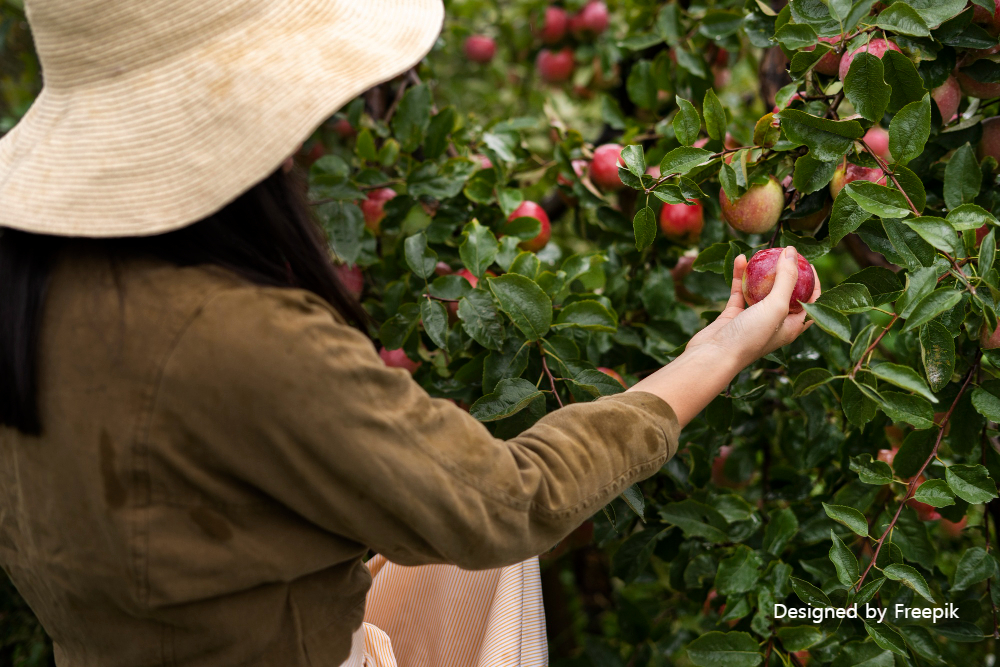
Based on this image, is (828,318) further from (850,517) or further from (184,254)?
(184,254)

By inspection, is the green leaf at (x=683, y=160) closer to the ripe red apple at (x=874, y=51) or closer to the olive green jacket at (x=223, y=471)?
the ripe red apple at (x=874, y=51)

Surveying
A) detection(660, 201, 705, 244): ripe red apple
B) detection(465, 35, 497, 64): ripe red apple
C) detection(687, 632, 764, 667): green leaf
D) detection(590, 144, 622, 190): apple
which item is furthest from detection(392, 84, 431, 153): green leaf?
detection(465, 35, 497, 64): ripe red apple

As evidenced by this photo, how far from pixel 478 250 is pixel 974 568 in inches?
28.6

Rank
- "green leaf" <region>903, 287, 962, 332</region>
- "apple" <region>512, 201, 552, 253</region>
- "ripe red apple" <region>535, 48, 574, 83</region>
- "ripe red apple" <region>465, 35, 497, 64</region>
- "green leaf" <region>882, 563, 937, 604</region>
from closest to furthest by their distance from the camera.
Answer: "green leaf" <region>903, 287, 962, 332</region>
"green leaf" <region>882, 563, 937, 604</region>
"apple" <region>512, 201, 552, 253</region>
"ripe red apple" <region>535, 48, 574, 83</region>
"ripe red apple" <region>465, 35, 497, 64</region>

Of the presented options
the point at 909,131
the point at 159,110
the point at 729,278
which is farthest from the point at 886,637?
the point at 159,110

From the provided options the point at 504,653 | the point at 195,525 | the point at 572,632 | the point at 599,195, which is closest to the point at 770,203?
the point at 599,195

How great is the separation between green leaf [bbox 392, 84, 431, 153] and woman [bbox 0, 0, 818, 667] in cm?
61

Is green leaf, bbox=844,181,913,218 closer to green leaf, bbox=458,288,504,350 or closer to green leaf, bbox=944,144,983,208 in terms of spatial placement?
green leaf, bbox=944,144,983,208

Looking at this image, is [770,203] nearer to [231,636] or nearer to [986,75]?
[986,75]

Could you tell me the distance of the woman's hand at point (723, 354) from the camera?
0.76 metres

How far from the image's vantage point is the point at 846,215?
82 centimetres

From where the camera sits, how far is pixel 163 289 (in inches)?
22.9

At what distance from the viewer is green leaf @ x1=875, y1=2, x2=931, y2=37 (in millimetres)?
769

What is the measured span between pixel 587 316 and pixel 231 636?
0.56 metres
